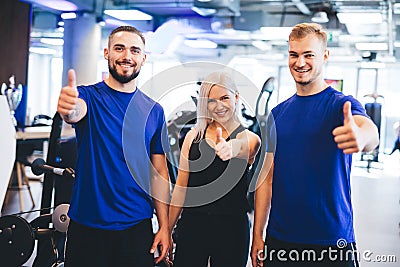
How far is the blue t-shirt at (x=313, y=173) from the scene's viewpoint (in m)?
1.90

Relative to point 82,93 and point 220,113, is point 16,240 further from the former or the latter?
point 220,113

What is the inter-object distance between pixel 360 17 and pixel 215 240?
9154mm

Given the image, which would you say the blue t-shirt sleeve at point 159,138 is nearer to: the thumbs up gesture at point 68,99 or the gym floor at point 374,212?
the thumbs up gesture at point 68,99

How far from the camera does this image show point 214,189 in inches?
92.3

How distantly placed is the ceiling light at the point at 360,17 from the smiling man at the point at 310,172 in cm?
868

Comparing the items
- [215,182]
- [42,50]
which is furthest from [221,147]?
[42,50]

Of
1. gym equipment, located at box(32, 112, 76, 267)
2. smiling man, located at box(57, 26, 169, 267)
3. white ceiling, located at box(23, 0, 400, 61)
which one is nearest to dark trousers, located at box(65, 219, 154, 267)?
smiling man, located at box(57, 26, 169, 267)

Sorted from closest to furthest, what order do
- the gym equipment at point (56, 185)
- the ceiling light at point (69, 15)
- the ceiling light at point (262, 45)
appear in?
the gym equipment at point (56, 185)
the ceiling light at point (69, 15)
the ceiling light at point (262, 45)

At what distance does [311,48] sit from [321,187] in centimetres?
50

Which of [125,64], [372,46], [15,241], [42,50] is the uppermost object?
[372,46]

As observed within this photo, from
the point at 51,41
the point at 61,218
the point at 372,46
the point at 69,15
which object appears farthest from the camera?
the point at 51,41

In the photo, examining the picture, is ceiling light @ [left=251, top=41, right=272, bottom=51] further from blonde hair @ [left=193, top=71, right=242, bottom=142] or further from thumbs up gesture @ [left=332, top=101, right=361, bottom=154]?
thumbs up gesture @ [left=332, top=101, right=361, bottom=154]

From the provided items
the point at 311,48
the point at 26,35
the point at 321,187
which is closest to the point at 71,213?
the point at 321,187

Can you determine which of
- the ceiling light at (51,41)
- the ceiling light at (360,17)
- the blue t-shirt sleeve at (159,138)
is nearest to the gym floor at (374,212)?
the blue t-shirt sleeve at (159,138)
